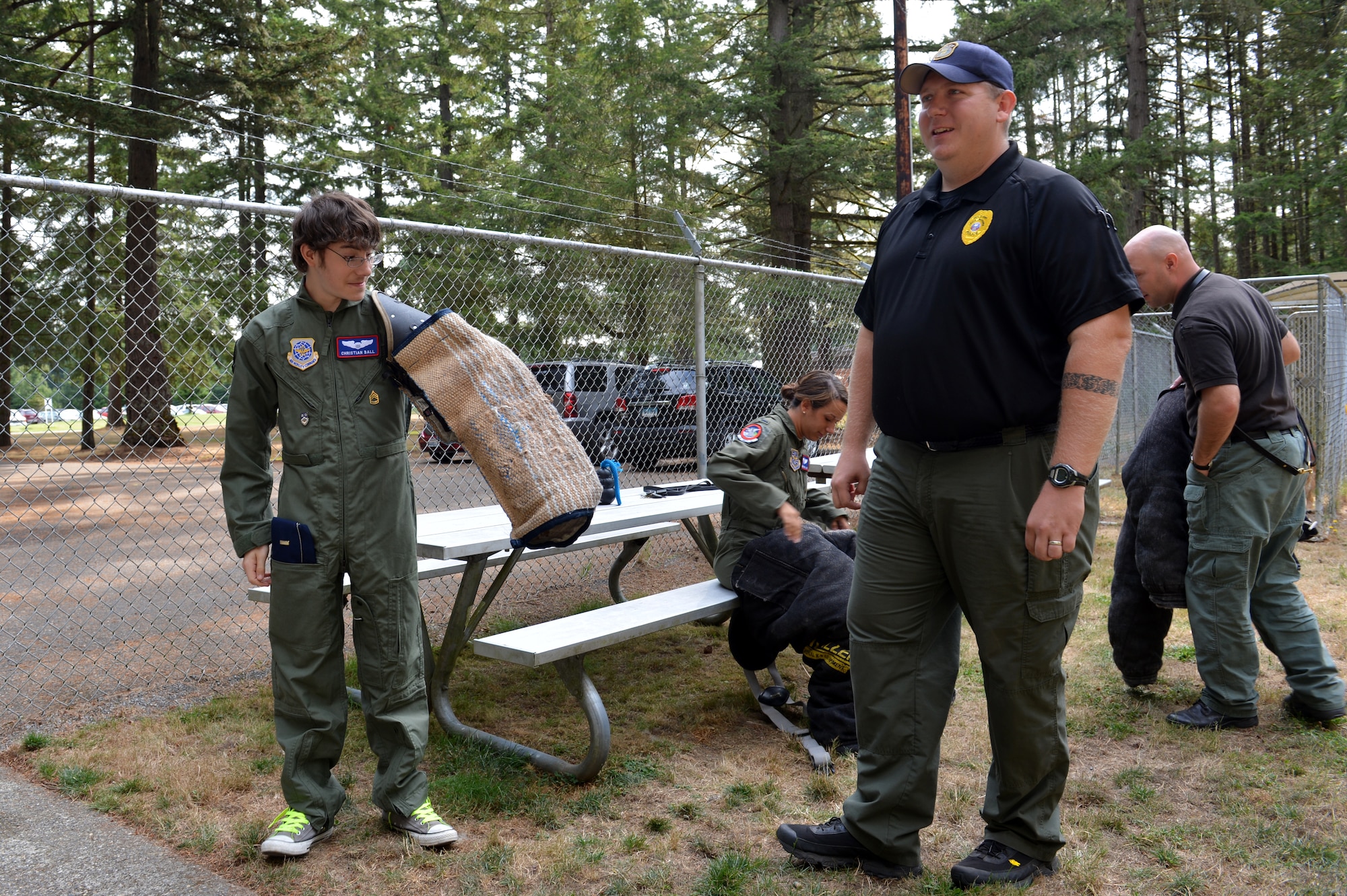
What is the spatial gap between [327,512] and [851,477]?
5.10 feet

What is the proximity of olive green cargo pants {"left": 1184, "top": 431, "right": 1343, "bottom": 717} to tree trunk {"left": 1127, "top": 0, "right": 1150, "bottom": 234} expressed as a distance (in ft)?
52.4

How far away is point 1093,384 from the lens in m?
2.23

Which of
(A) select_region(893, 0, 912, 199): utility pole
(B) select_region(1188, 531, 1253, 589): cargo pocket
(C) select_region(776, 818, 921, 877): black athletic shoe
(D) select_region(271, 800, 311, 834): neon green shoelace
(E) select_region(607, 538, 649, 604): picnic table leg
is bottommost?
(C) select_region(776, 818, 921, 877): black athletic shoe

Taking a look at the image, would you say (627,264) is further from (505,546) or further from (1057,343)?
(1057,343)

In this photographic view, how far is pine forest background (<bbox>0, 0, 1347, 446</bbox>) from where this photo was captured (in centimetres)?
1484

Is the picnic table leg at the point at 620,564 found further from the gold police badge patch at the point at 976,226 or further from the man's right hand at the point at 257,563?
the gold police badge patch at the point at 976,226

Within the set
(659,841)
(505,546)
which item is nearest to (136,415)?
(505,546)

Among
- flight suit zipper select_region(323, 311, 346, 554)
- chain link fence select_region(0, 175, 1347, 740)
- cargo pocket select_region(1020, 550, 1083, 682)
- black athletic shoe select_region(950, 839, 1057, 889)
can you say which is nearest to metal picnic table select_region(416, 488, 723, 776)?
chain link fence select_region(0, 175, 1347, 740)

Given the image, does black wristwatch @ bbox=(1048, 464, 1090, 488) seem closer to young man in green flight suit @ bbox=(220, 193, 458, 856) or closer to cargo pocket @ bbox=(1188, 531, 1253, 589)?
young man in green flight suit @ bbox=(220, 193, 458, 856)

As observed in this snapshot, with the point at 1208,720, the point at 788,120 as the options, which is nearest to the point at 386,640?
the point at 1208,720

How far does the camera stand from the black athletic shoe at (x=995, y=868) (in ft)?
8.23

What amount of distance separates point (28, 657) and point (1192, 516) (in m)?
5.59

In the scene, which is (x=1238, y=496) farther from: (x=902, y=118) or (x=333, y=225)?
(x=902, y=118)

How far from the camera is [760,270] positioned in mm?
6219
